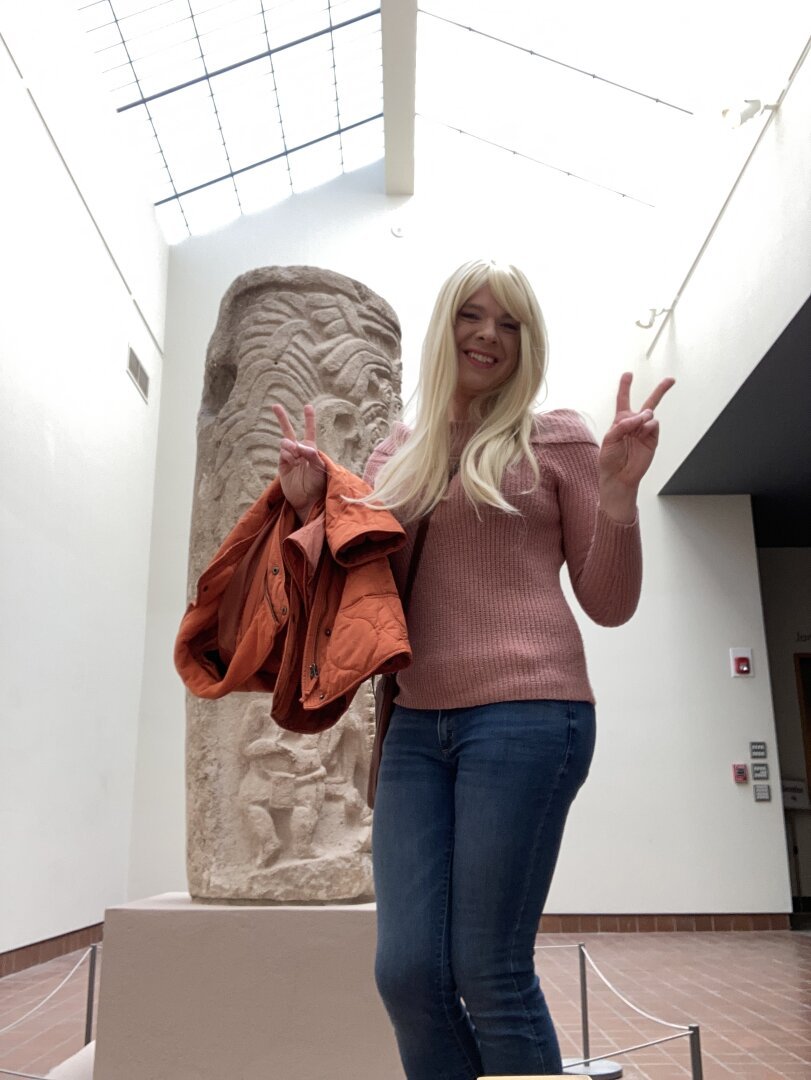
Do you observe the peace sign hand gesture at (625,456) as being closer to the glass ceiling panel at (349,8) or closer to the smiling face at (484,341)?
the smiling face at (484,341)

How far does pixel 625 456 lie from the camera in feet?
5.63

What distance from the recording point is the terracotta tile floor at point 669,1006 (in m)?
4.24

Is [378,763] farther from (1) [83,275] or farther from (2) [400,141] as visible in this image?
(2) [400,141]

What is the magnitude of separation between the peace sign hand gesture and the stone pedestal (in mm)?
1757

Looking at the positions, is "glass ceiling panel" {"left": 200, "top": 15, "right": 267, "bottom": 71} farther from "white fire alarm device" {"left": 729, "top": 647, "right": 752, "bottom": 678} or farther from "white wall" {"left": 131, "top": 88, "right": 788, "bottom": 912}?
"white fire alarm device" {"left": 729, "top": 647, "right": 752, "bottom": 678}

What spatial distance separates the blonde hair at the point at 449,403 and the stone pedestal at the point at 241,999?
158 cm

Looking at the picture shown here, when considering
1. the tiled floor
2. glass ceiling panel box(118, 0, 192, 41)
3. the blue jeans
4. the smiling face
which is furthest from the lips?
glass ceiling panel box(118, 0, 192, 41)

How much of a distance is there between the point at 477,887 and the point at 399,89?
8.93 metres

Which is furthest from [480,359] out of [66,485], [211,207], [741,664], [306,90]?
[211,207]

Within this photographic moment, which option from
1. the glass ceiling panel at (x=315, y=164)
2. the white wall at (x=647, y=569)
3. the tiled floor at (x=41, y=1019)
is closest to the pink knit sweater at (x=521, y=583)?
the tiled floor at (x=41, y=1019)

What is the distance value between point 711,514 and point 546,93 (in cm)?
410

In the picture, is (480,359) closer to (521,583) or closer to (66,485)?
(521,583)

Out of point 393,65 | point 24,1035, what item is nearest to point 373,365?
point 24,1035

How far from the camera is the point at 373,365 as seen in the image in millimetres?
4055
